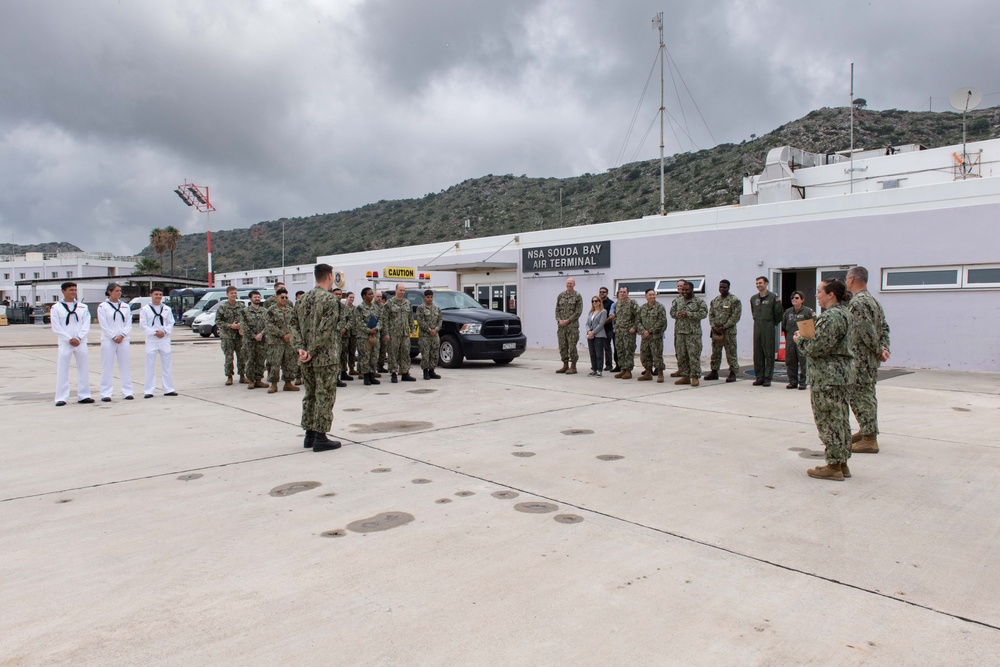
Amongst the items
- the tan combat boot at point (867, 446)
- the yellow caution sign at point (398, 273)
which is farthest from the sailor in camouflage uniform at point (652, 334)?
the yellow caution sign at point (398, 273)

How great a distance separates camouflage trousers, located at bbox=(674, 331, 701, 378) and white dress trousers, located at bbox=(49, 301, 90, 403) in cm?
917

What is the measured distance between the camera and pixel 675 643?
8.99 ft

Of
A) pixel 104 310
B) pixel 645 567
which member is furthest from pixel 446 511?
pixel 104 310

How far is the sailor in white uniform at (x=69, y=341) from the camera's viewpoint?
9.34 metres

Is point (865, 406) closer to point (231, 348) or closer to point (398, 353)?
point (398, 353)

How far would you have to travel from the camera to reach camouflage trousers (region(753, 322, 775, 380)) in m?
10.6

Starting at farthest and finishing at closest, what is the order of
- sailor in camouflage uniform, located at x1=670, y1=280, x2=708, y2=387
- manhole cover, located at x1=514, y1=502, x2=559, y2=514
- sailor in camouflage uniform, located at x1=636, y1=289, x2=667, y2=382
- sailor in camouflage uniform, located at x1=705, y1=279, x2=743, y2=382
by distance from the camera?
1. sailor in camouflage uniform, located at x1=636, y1=289, x2=667, y2=382
2. sailor in camouflage uniform, located at x1=705, y1=279, x2=743, y2=382
3. sailor in camouflage uniform, located at x1=670, y1=280, x2=708, y2=387
4. manhole cover, located at x1=514, y1=502, x2=559, y2=514

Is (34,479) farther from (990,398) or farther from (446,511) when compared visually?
(990,398)

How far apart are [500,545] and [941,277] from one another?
12157 mm

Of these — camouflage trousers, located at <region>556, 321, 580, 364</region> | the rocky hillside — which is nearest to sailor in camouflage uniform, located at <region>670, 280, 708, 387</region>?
camouflage trousers, located at <region>556, 321, 580, 364</region>

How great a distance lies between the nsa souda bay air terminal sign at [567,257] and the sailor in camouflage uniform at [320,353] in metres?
12.7

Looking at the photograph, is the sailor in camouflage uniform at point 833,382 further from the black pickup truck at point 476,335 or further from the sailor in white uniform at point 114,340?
the sailor in white uniform at point 114,340

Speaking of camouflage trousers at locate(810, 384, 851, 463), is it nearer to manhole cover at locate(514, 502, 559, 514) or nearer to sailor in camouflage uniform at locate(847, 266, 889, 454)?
sailor in camouflage uniform at locate(847, 266, 889, 454)

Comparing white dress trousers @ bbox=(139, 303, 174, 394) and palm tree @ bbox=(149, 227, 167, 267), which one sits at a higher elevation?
palm tree @ bbox=(149, 227, 167, 267)
